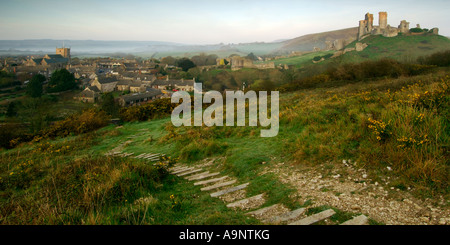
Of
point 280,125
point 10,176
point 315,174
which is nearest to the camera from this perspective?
point 315,174

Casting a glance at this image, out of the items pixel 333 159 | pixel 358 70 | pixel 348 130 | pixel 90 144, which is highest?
pixel 358 70

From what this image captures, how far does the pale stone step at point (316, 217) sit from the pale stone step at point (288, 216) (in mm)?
135

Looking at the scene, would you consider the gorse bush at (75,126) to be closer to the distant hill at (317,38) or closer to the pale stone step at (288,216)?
the pale stone step at (288,216)

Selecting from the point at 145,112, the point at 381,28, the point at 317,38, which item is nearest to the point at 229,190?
the point at 145,112

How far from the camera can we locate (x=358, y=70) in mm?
22031

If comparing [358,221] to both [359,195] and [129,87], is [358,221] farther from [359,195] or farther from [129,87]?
[129,87]

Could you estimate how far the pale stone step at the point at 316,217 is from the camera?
10.6ft

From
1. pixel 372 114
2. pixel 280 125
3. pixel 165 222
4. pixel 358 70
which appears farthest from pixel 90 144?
pixel 358 70

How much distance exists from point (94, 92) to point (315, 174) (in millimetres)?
59382

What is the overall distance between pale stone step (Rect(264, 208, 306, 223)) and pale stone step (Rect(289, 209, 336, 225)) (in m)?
0.14

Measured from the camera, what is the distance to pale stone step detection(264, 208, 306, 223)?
11.0ft

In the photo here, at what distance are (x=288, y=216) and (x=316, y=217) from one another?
0.38 metres

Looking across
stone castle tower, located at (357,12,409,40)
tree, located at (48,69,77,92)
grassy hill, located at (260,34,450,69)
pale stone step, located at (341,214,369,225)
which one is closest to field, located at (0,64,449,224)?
pale stone step, located at (341,214,369,225)
